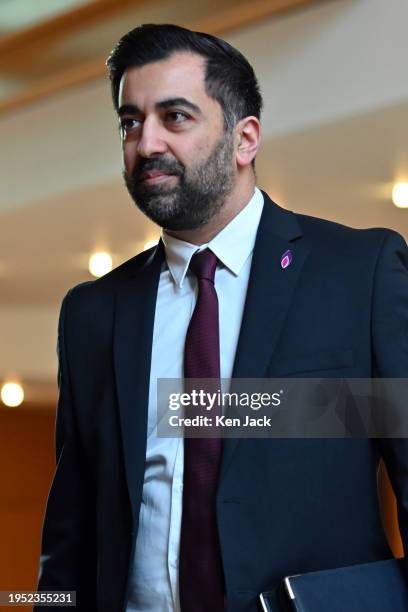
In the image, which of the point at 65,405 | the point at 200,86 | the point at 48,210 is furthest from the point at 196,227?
the point at 48,210

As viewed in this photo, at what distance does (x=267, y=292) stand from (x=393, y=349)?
7.8 inches

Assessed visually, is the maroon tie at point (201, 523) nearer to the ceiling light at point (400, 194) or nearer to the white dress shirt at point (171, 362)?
the white dress shirt at point (171, 362)

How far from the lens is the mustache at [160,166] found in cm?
150

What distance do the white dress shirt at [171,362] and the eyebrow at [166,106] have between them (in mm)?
175

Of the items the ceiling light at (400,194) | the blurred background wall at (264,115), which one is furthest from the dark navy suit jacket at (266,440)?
the ceiling light at (400,194)

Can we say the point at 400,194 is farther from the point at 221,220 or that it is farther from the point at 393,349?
the point at 393,349

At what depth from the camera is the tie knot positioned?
1.55 meters

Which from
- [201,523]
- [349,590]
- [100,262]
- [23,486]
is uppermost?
[23,486]

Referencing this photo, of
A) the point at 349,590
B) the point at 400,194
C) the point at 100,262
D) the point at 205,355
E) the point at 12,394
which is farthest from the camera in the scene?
the point at 12,394

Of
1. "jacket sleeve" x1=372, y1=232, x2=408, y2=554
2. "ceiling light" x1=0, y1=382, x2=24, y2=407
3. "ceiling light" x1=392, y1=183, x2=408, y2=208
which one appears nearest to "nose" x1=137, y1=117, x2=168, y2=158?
"jacket sleeve" x1=372, y1=232, x2=408, y2=554

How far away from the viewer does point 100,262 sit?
6.20 metres

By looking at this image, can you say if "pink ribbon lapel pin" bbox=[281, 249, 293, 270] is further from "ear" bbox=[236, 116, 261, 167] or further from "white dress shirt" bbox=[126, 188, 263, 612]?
"ear" bbox=[236, 116, 261, 167]

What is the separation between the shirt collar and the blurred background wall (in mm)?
1636

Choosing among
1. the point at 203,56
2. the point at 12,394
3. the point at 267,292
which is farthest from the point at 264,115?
the point at 12,394
